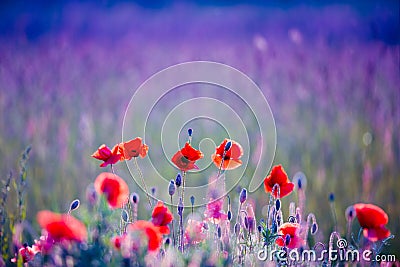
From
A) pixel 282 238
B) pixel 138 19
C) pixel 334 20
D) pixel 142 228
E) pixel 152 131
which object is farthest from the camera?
pixel 138 19

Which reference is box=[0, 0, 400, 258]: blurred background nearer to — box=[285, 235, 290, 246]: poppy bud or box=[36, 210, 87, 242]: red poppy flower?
box=[285, 235, 290, 246]: poppy bud

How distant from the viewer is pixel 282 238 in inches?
54.3

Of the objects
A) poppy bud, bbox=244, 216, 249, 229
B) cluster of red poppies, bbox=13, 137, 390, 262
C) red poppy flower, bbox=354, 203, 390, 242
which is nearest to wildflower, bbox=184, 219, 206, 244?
cluster of red poppies, bbox=13, 137, 390, 262

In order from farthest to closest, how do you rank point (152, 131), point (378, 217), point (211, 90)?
1. point (211, 90)
2. point (152, 131)
3. point (378, 217)

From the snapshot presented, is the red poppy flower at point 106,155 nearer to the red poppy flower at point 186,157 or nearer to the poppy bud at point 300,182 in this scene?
the red poppy flower at point 186,157

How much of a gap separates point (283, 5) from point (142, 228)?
5110mm

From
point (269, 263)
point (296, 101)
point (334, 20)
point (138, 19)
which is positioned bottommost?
point (269, 263)

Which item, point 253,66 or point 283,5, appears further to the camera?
point 283,5

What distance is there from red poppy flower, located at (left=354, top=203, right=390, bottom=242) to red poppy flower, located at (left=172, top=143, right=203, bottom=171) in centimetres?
39

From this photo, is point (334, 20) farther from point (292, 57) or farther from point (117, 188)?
point (117, 188)

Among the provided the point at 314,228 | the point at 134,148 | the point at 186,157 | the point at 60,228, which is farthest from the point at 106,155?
the point at 314,228

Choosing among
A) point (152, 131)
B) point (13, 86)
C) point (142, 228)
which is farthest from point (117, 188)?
point (13, 86)

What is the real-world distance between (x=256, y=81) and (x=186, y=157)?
2.26 metres

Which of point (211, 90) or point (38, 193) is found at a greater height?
point (211, 90)
